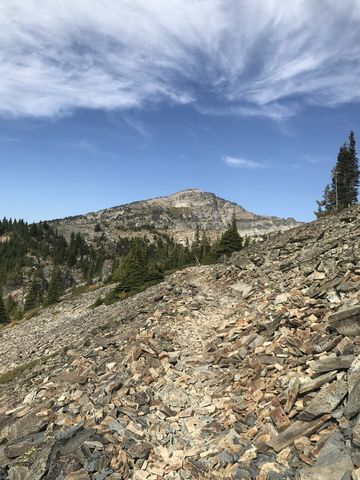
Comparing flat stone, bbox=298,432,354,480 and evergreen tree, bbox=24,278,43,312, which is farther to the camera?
evergreen tree, bbox=24,278,43,312

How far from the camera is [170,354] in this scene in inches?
776

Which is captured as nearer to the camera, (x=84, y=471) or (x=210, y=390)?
(x=84, y=471)

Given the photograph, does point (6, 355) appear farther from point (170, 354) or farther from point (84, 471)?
point (84, 471)

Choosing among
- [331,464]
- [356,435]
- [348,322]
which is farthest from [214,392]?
[356,435]

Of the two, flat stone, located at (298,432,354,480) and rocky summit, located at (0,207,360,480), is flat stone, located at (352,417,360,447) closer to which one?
rocky summit, located at (0,207,360,480)

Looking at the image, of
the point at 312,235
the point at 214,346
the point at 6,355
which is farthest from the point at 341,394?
the point at 6,355

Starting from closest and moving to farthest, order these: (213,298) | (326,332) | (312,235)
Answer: (326,332), (213,298), (312,235)

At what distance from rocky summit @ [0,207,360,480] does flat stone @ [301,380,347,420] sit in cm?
3

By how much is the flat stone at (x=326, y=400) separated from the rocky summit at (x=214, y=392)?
3 cm

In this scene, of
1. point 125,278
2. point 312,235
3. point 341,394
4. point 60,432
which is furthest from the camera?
point 125,278

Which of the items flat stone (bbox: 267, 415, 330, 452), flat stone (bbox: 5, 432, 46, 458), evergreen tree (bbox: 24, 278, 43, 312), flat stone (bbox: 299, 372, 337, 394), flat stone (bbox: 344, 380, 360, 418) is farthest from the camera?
evergreen tree (bbox: 24, 278, 43, 312)

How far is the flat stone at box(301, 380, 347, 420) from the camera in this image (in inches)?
431

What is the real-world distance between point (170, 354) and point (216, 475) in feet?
29.1

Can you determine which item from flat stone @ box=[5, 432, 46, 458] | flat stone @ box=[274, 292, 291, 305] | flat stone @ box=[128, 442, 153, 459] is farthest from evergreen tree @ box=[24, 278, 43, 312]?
flat stone @ box=[128, 442, 153, 459]
